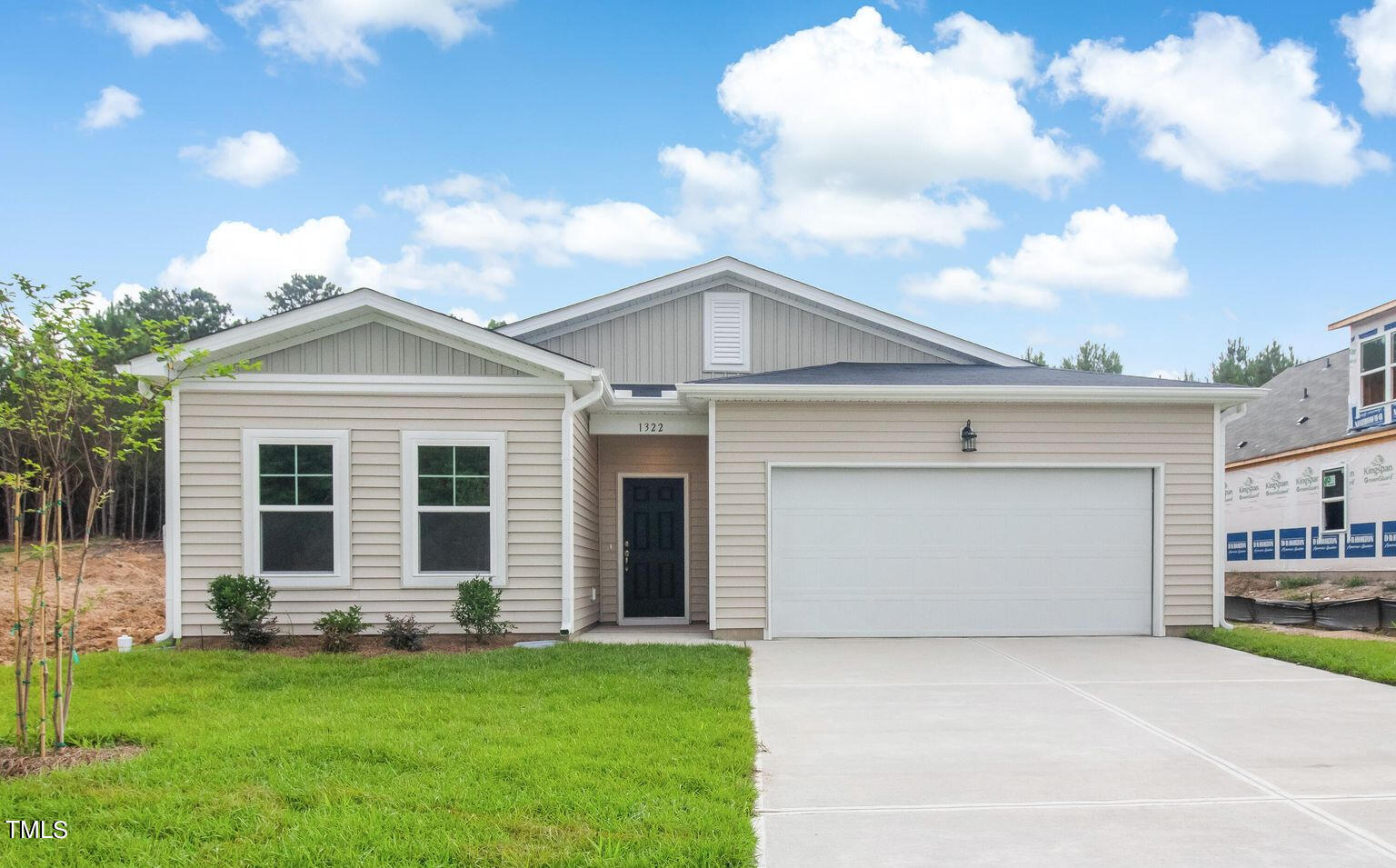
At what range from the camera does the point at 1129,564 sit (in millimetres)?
10578

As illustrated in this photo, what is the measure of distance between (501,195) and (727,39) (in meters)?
17.0

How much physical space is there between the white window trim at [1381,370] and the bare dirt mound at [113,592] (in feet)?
62.3

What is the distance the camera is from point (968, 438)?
10.3 m

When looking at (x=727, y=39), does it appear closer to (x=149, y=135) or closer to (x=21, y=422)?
(x=149, y=135)

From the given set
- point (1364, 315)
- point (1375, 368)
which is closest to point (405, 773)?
point (1375, 368)

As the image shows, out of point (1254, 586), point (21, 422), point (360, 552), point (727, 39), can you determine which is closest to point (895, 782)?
point (21, 422)

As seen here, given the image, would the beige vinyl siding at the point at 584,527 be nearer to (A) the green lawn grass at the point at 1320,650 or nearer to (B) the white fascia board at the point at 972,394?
(B) the white fascia board at the point at 972,394

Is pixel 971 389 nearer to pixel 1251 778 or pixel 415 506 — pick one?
pixel 1251 778

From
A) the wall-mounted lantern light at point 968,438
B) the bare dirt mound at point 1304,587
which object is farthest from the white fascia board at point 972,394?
the bare dirt mound at point 1304,587

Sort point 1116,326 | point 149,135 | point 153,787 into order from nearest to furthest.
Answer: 1. point 153,787
2. point 149,135
3. point 1116,326

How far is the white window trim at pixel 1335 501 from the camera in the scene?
1677 cm

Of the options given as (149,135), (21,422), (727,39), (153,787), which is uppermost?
(727,39)

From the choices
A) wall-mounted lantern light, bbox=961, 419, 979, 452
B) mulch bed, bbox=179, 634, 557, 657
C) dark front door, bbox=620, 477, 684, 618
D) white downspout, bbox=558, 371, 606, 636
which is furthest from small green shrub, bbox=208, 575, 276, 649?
wall-mounted lantern light, bbox=961, 419, 979, 452

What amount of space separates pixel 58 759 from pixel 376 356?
5.45m
